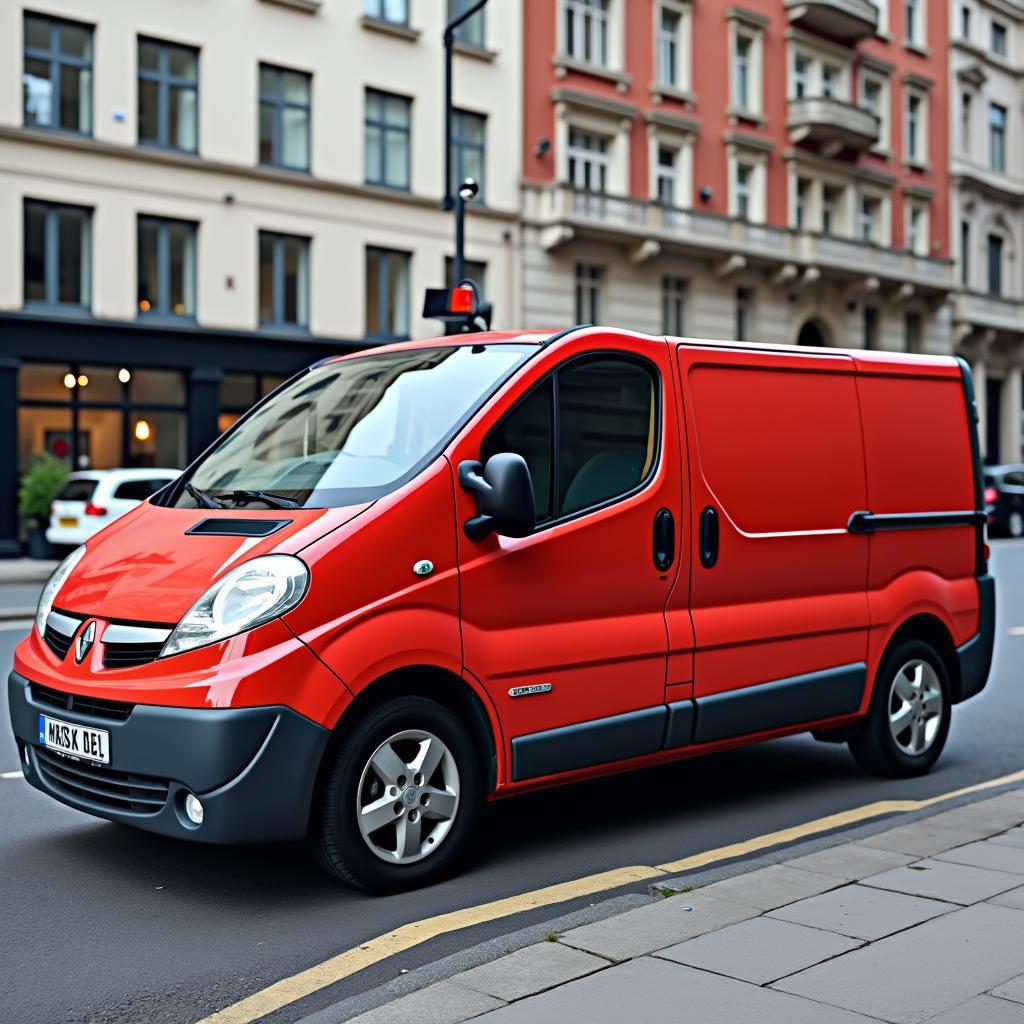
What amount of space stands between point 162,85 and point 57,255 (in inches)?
142

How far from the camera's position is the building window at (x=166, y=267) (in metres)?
24.8

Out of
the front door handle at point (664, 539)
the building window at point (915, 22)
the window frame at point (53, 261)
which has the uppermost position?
the building window at point (915, 22)

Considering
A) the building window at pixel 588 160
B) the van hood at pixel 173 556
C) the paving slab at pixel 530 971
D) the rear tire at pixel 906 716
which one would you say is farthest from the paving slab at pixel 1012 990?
the building window at pixel 588 160

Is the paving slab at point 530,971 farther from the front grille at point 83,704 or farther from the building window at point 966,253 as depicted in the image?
the building window at point 966,253

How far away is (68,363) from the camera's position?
23.9m

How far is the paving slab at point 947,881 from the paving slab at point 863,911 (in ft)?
0.25

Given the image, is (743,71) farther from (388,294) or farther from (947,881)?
(947,881)

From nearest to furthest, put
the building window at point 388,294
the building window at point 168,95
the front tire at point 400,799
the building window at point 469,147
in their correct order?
the front tire at point 400,799 < the building window at point 168,95 < the building window at point 388,294 < the building window at point 469,147

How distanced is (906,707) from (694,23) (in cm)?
2976

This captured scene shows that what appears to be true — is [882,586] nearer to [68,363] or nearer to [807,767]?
[807,767]

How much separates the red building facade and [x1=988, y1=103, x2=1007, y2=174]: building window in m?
3.30

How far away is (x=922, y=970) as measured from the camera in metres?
4.04

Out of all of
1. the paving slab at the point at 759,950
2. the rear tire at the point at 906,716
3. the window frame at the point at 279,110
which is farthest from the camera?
the window frame at the point at 279,110

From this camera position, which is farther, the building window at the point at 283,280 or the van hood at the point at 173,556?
the building window at the point at 283,280
